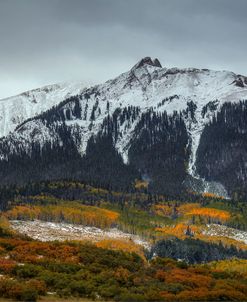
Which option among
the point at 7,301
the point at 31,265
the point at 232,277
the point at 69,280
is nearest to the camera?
the point at 7,301

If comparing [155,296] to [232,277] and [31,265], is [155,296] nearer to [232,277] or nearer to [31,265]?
[31,265]

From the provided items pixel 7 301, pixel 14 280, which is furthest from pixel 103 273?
pixel 7 301

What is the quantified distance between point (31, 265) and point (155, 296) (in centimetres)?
1572

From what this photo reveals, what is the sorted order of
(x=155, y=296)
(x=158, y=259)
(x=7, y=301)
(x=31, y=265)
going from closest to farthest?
(x=7, y=301) → (x=155, y=296) → (x=31, y=265) → (x=158, y=259)

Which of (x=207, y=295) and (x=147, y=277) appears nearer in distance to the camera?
(x=207, y=295)

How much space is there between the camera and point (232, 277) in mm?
81812

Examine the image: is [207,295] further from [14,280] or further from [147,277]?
[14,280]

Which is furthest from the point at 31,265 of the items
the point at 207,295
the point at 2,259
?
the point at 207,295

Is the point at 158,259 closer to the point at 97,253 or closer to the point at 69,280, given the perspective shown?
the point at 97,253

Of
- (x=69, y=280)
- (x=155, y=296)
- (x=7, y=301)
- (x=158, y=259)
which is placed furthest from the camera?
(x=158, y=259)

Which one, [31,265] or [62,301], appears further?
[31,265]

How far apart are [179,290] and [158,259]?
24406mm

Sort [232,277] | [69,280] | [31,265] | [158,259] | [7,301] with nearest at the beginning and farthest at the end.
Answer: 1. [7,301]
2. [69,280]
3. [31,265]
4. [232,277]
5. [158,259]

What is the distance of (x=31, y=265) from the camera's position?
2719 inches
